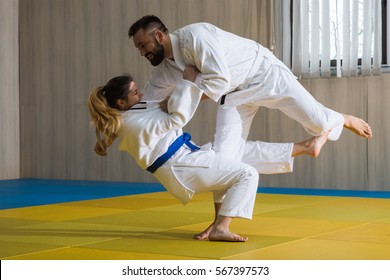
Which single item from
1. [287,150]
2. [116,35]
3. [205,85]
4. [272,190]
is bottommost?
[272,190]

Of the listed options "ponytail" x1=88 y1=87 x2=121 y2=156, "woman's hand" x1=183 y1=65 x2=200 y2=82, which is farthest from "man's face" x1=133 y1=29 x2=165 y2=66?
"ponytail" x1=88 y1=87 x2=121 y2=156

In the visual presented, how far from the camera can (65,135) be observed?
10375 mm

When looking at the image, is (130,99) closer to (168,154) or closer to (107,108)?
(107,108)

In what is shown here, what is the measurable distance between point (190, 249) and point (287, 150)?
1113mm

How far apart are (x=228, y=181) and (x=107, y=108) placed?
0.81 m

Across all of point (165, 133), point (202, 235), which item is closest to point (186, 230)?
point (202, 235)

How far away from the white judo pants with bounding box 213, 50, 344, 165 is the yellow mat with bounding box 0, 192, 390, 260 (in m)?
0.57

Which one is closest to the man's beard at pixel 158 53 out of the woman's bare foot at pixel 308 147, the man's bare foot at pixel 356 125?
the woman's bare foot at pixel 308 147

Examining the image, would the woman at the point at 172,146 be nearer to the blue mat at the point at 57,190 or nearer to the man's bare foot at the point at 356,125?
the man's bare foot at the point at 356,125

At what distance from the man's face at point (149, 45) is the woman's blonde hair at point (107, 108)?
1.20 ft

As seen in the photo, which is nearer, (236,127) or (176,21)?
(236,127)

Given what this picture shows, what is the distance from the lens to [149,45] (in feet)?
14.7

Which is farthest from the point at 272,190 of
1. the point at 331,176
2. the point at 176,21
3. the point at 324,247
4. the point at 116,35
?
the point at 324,247

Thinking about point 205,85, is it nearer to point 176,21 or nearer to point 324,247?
point 324,247
